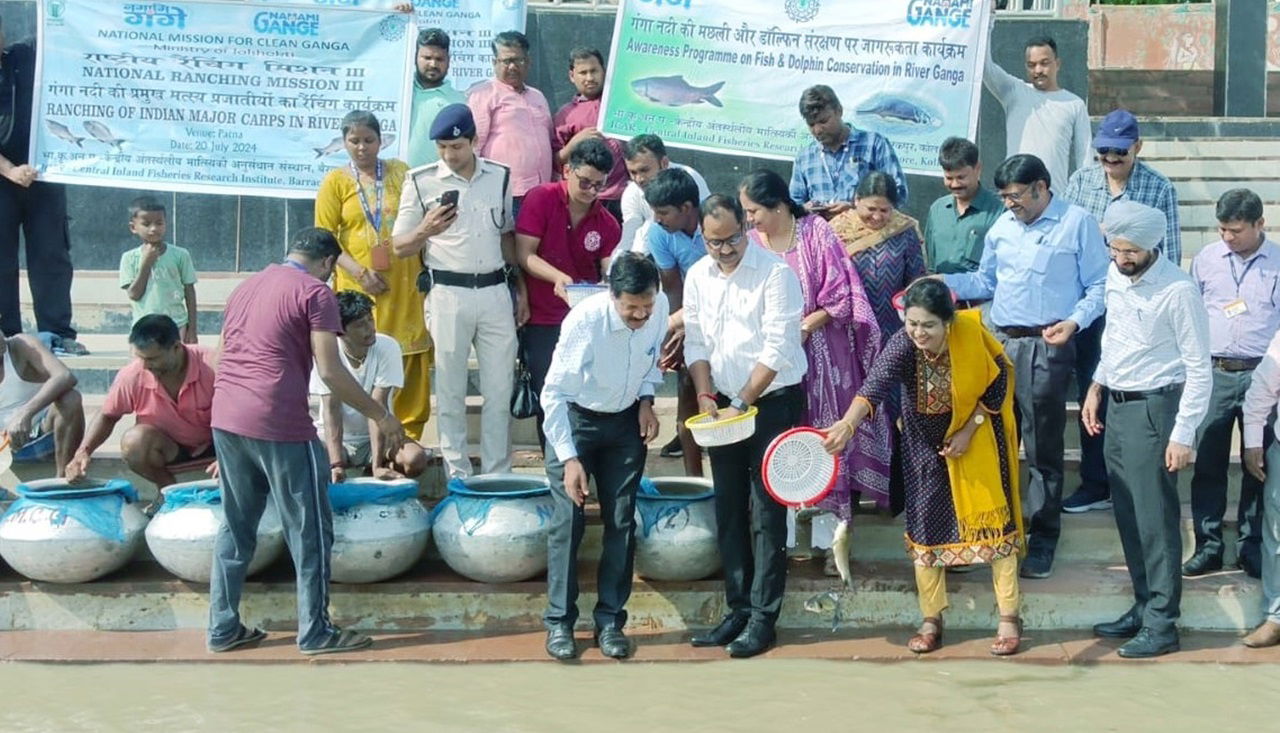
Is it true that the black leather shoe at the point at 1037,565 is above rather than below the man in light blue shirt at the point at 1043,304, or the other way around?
below

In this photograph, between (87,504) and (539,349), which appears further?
(539,349)

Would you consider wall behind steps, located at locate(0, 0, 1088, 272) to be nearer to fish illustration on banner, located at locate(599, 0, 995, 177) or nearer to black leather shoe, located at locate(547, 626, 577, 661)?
fish illustration on banner, located at locate(599, 0, 995, 177)

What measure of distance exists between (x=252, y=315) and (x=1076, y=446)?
393cm

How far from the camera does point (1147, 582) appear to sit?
228 inches

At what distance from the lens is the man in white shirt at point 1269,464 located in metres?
5.76

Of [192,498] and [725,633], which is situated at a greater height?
[192,498]

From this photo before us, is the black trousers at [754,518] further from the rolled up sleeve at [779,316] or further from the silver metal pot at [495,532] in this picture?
the silver metal pot at [495,532]

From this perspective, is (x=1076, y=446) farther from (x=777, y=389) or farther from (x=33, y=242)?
(x=33, y=242)

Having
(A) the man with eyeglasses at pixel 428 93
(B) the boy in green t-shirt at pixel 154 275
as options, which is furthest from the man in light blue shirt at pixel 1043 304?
(B) the boy in green t-shirt at pixel 154 275

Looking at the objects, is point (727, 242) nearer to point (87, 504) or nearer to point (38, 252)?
point (87, 504)

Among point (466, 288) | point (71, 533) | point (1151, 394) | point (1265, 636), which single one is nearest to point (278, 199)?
point (466, 288)

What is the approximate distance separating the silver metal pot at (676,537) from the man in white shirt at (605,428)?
22cm

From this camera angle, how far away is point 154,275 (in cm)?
746

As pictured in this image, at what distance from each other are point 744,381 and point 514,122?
228 cm
